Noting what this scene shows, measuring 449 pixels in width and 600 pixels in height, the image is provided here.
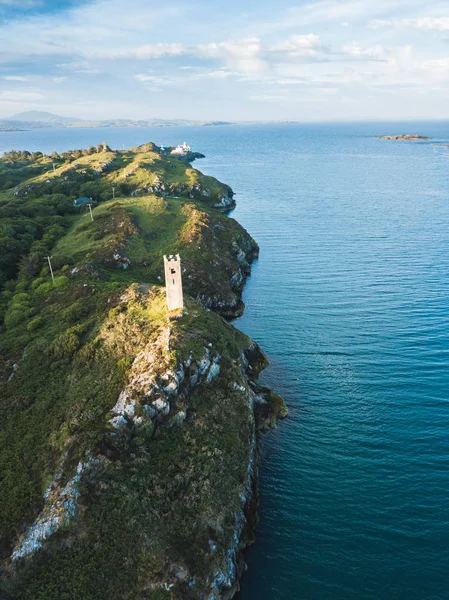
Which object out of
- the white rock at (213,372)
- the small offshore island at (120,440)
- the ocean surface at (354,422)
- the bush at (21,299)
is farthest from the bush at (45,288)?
the white rock at (213,372)

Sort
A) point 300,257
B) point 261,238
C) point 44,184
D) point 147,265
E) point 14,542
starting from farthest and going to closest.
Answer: point 44,184, point 261,238, point 300,257, point 147,265, point 14,542

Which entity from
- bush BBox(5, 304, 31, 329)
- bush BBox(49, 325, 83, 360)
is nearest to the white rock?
bush BBox(49, 325, 83, 360)

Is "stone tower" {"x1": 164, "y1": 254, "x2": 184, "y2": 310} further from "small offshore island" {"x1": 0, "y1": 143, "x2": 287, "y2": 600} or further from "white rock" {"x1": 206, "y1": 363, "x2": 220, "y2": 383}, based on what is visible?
"white rock" {"x1": 206, "y1": 363, "x2": 220, "y2": 383}

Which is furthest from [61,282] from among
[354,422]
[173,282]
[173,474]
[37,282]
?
[354,422]

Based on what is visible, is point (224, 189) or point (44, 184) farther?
point (224, 189)

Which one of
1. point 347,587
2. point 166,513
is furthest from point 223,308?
point 347,587

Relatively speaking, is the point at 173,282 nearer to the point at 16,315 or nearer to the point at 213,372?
the point at 213,372

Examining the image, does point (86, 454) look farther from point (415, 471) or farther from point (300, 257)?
point (300, 257)
